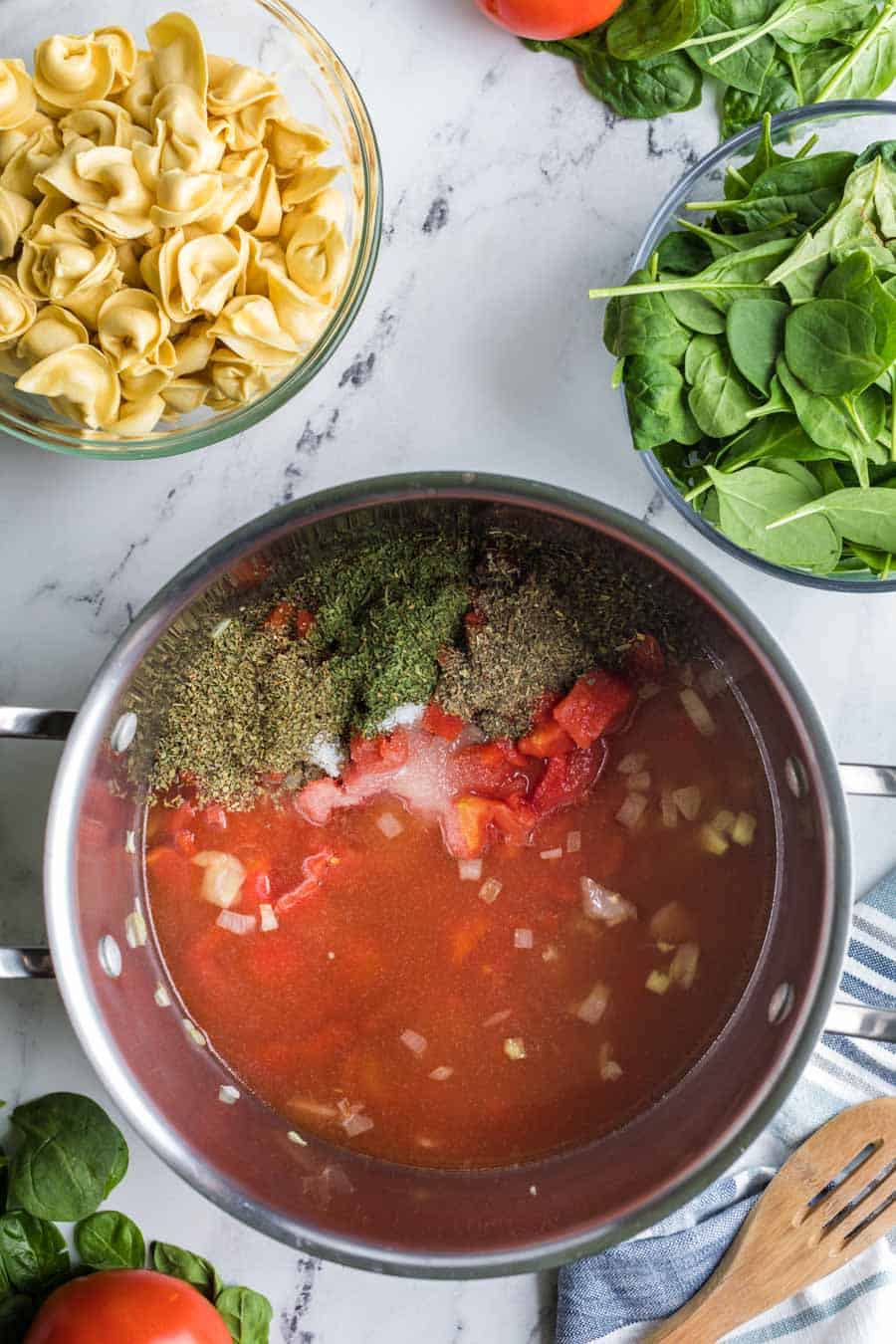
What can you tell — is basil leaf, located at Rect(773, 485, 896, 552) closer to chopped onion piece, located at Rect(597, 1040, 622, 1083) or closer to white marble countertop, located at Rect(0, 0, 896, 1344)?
white marble countertop, located at Rect(0, 0, 896, 1344)

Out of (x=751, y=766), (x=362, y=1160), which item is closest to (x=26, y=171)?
(x=751, y=766)

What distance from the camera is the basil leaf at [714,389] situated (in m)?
1.39

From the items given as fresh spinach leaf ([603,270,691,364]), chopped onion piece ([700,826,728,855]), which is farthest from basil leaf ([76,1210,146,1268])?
fresh spinach leaf ([603,270,691,364])

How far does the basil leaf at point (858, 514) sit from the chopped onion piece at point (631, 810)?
0.37 metres

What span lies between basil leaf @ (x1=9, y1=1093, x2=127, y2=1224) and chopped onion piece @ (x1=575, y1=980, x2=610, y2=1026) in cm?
59

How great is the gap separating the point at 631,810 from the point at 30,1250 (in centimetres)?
91

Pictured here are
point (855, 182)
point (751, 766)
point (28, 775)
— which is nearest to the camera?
point (855, 182)

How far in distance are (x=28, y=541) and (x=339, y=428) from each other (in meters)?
0.41

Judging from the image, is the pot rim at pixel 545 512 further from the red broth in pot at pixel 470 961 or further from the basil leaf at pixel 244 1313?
the basil leaf at pixel 244 1313

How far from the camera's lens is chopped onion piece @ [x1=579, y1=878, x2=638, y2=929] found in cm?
154

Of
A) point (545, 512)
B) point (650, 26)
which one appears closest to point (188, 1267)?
point (545, 512)

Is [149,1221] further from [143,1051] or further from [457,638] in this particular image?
Result: [457,638]

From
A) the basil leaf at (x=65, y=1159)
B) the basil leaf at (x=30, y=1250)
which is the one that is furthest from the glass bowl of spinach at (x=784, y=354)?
the basil leaf at (x=30, y=1250)

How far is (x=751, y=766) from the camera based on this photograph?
1.47 metres
